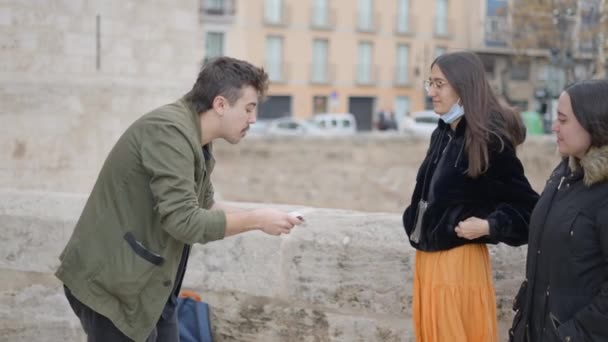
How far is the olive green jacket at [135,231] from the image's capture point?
2.41 m

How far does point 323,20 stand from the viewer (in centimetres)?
3753

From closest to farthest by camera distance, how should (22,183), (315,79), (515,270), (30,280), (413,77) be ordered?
(515,270), (30,280), (22,183), (315,79), (413,77)

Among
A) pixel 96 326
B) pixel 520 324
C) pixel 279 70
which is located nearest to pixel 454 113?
pixel 520 324

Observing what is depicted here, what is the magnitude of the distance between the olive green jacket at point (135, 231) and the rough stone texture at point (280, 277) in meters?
1.13

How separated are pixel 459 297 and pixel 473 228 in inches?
9.9

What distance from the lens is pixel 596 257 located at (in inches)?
91.8

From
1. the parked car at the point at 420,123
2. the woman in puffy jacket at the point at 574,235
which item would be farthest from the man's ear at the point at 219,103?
the parked car at the point at 420,123

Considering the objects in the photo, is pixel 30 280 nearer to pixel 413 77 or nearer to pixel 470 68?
pixel 470 68

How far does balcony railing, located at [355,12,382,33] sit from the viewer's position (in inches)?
1515

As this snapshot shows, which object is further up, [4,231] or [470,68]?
[470,68]

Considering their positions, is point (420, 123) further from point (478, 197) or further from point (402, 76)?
point (478, 197)

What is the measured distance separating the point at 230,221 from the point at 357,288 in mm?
1178

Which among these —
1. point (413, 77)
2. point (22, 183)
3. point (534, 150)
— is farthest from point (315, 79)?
point (22, 183)

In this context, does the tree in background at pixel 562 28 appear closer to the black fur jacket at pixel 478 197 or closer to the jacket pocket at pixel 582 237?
the black fur jacket at pixel 478 197
